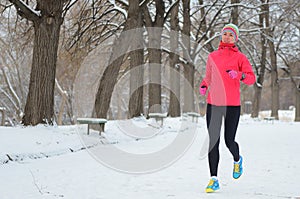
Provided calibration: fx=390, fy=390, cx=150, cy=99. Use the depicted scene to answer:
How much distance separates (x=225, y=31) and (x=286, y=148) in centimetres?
541

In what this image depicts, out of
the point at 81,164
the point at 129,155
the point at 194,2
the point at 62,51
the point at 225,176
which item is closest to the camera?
the point at 225,176

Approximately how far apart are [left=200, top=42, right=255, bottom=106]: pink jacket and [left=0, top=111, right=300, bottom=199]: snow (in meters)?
1.04

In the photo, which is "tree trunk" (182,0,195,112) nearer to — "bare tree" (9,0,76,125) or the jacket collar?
"bare tree" (9,0,76,125)

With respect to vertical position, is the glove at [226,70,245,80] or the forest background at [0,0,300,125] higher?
the forest background at [0,0,300,125]

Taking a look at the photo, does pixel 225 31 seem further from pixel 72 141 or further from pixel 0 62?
pixel 0 62

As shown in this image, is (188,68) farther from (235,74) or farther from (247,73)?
(235,74)

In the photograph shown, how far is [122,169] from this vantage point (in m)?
5.98

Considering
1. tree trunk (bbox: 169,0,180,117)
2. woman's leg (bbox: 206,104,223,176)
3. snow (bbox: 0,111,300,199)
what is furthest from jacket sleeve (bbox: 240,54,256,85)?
tree trunk (bbox: 169,0,180,117)

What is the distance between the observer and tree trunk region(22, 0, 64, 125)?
893 cm

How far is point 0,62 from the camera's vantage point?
86.2 feet

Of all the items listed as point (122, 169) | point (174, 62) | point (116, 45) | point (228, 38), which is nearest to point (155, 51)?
point (174, 62)

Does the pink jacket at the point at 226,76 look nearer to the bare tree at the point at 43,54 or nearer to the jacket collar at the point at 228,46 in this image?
the jacket collar at the point at 228,46

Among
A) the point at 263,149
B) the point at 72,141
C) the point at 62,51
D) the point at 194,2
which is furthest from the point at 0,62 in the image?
the point at 263,149

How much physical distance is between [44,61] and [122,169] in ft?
13.8
